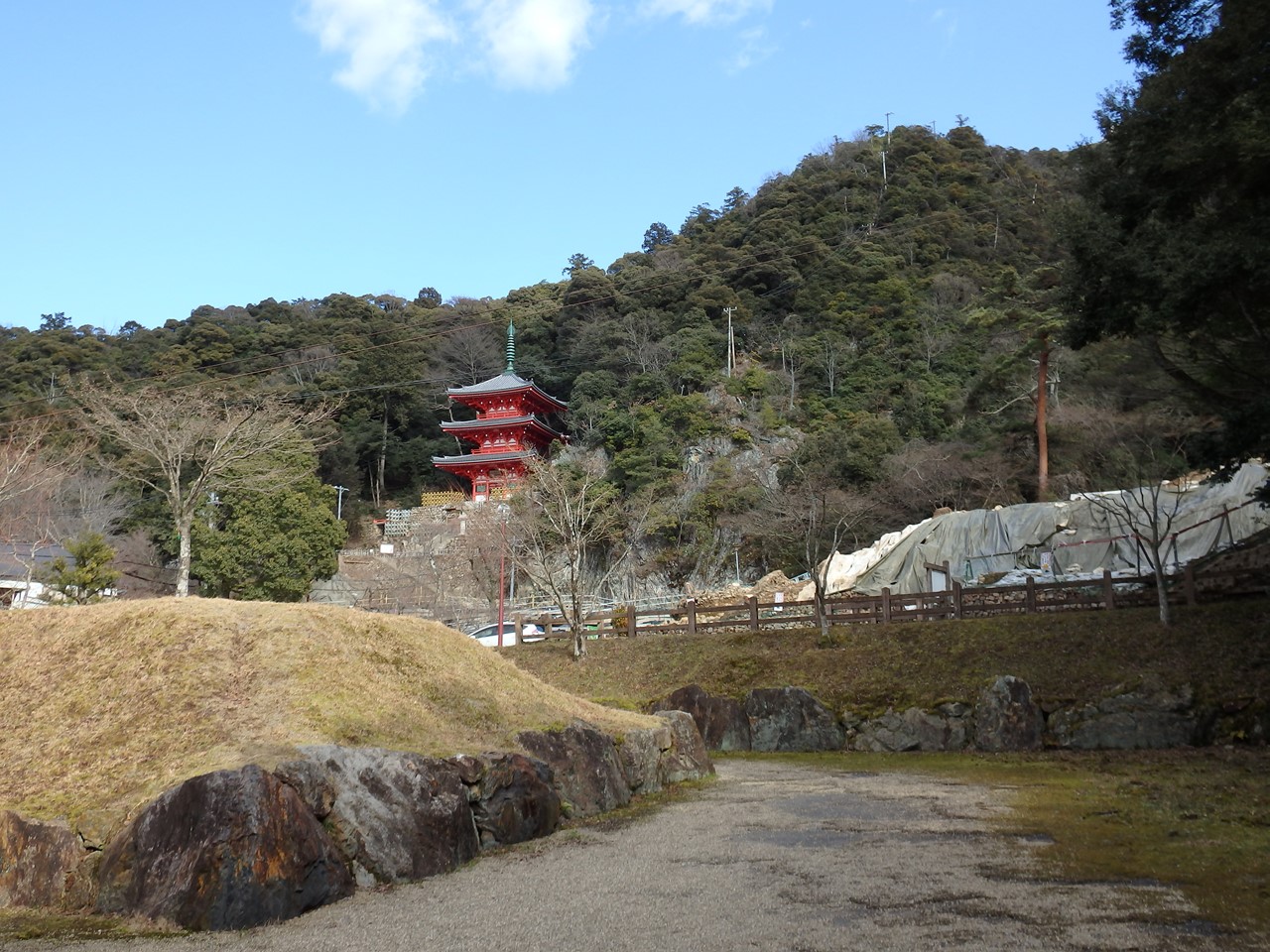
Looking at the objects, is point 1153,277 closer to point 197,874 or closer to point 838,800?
point 838,800

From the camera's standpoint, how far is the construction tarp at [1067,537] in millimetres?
19109

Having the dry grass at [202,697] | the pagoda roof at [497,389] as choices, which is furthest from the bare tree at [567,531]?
the dry grass at [202,697]

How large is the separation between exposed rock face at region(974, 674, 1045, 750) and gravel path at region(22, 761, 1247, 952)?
255 inches

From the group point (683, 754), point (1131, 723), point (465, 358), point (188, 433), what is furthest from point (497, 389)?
point (1131, 723)

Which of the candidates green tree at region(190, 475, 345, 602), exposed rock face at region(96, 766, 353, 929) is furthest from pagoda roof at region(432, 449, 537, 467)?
exposed rock face at region(96, 766, 353, 929)

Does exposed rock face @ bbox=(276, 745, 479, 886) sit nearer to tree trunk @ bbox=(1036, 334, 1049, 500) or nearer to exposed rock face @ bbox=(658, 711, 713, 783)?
exposed rock face @ bbox=(658, 711, 713, 783)

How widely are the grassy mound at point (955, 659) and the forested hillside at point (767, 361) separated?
14.3ft

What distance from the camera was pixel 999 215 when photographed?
166 feet

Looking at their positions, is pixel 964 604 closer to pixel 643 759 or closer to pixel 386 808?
pixel 643 759

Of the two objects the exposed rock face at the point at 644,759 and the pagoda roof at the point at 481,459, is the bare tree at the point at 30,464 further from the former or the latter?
the pagoda roof at the point at 481,459

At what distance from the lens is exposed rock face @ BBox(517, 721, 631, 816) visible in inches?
336

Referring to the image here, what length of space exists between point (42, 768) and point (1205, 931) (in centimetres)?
711

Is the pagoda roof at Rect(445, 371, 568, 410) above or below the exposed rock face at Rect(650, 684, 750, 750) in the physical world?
above

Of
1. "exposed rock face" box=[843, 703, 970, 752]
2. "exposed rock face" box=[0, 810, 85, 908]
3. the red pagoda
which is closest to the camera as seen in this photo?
"exposed rock face" box=[0, 810, 85, 908]
